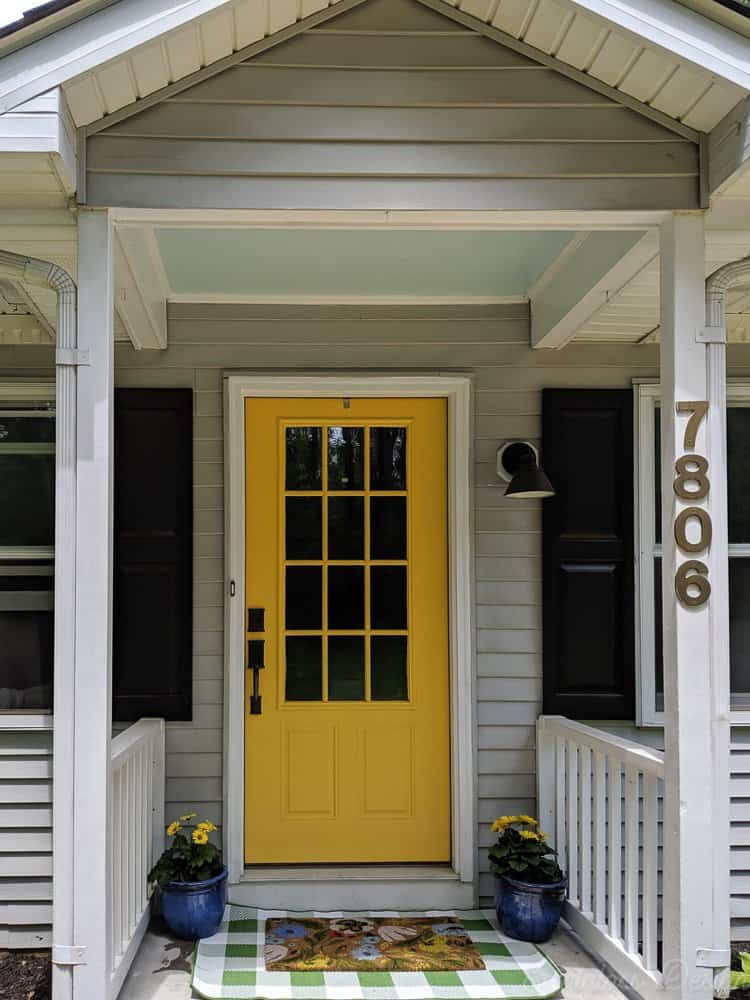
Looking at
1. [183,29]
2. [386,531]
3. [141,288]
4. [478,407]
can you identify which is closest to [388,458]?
[386,531]

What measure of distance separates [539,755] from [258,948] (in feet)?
4.61

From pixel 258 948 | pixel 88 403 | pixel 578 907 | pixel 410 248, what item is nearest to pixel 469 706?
pixel 578 907

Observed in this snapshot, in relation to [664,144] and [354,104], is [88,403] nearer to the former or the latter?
[354,104]

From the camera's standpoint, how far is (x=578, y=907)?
3625 millimetres

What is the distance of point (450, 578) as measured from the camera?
13.8 feet

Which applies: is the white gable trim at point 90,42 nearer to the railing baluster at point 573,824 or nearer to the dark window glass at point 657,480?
the dark window glass at point 657,480

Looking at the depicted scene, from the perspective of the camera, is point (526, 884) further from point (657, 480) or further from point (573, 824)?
point (657, 480)

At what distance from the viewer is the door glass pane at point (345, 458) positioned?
13.9 feet

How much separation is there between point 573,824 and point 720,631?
4.68ft

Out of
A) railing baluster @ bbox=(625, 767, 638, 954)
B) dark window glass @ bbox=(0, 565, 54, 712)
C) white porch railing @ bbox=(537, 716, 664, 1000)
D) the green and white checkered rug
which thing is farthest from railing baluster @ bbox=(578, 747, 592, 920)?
dark window glass @ bbox=(0, 565, 54, 712)

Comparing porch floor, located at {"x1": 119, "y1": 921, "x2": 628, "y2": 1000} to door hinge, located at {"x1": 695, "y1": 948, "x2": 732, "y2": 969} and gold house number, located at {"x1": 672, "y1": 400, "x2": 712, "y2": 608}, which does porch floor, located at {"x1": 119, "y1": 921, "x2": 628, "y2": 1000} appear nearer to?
door hinge, located at {"x1": 695, "y1": 948, "x2": 732, "y2": 969}

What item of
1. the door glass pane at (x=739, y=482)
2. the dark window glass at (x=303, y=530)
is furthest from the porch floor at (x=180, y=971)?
the door glass pane at (x=739, y=482)

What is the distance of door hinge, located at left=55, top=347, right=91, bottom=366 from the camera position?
2615 mm

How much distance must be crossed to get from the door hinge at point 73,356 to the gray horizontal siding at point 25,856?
183cm
